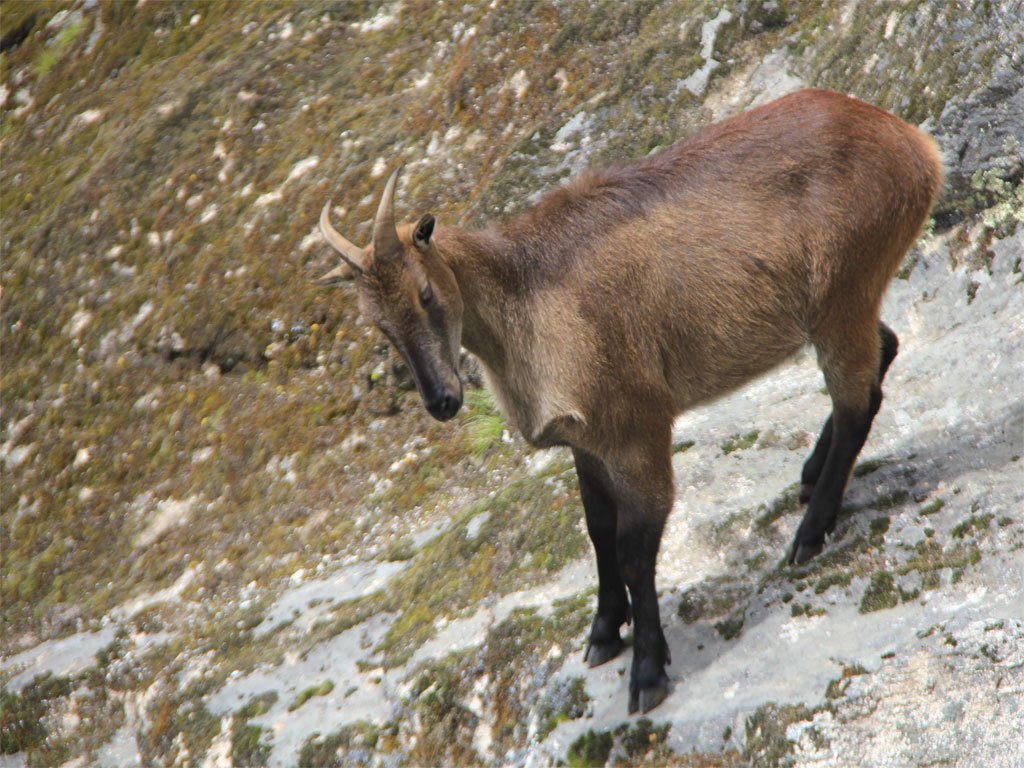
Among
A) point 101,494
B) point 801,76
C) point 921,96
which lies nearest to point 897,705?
Answer: point 921,96

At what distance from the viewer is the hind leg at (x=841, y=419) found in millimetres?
5848

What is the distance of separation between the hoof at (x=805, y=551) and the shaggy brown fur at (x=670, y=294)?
0.01 meters

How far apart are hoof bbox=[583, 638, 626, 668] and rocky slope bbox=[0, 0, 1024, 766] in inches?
4.2

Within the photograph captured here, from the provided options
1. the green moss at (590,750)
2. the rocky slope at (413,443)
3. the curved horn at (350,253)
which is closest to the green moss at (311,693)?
the rocky slope at (413,443)

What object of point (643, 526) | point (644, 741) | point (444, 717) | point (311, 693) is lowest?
point (311, 693)

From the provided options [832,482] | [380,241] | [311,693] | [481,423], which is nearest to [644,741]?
[832,482]

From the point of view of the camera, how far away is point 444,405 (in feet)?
17.0

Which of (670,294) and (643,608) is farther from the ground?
(670,294)

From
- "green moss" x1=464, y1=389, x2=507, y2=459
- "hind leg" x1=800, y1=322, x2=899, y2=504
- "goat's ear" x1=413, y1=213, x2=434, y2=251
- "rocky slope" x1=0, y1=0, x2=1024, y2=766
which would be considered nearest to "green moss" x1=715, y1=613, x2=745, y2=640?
"rocky slope" x1=0, y1=0, x2=1024, y2=766

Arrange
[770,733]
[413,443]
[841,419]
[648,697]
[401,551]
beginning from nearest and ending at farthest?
[770,733]
[648,697]
[841,419]
[401,551]
[413,443]

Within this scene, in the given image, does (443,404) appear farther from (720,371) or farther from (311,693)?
(311,693)

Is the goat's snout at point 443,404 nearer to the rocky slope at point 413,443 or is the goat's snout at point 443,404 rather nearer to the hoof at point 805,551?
the rocky slope at point 413,443

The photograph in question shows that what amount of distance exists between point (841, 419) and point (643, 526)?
1.33 meters

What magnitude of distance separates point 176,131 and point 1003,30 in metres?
8.93
